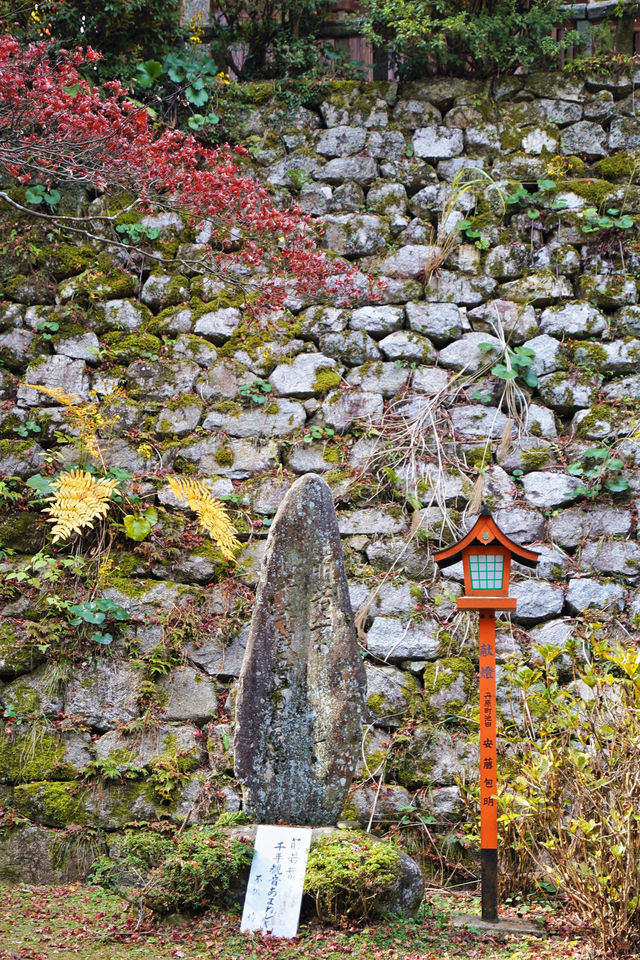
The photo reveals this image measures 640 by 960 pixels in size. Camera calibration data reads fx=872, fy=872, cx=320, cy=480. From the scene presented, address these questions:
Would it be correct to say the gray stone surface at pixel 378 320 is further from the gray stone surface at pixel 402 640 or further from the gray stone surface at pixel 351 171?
the gray stone surface at pixel 402 640

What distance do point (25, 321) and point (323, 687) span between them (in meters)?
3.58

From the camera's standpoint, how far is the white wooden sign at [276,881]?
3588mm

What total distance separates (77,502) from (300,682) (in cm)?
193

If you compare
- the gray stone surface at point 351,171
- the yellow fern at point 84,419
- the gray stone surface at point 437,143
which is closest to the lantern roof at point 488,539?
the yellow fern at point 84,419

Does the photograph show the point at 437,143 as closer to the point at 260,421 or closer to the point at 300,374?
the point at 300,374

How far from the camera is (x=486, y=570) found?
4035 mm

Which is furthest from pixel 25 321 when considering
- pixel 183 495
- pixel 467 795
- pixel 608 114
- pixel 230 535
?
pixel 608 114

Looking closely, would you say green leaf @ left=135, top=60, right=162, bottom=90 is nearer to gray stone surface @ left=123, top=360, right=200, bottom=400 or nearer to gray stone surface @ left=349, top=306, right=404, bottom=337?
gray stone surface @ left=123, top=360, right=200, bottom=400

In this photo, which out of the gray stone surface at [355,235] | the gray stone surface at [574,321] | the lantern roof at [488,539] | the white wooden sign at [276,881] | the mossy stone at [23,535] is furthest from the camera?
the gray stone surface at [355,235]

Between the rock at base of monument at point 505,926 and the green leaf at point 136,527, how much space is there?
2.73 m

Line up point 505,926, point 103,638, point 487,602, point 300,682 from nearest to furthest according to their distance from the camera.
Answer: point 505,926, point 487,602, point 300,682, point 103,638

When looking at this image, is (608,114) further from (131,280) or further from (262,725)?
(262,725)

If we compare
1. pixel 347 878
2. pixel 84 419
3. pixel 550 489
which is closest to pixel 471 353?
pixel 550 489

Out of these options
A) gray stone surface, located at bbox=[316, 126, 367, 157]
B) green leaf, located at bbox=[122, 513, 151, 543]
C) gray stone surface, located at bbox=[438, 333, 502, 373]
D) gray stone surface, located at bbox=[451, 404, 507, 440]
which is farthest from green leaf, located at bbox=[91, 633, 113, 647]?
gray stone surface, located at bbox=[316, 126, 367, 157]
